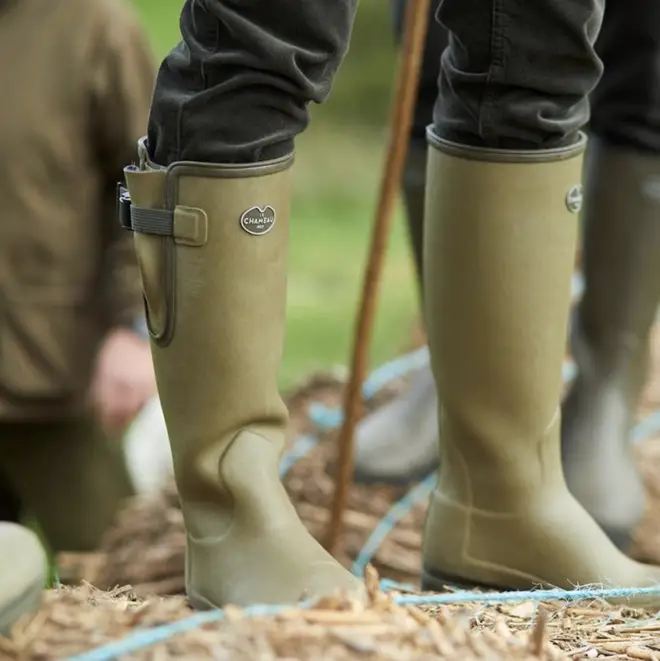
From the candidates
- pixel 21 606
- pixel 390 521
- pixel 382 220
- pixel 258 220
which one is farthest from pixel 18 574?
pixel 390 521

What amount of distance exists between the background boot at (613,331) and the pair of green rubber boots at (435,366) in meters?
0.34

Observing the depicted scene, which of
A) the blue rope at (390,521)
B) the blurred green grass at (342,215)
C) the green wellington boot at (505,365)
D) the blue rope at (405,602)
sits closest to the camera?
the blue rope at (405,602)

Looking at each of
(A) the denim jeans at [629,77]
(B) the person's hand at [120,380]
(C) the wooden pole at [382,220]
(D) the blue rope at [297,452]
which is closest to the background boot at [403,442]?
(D) the blue rope at [297,452]

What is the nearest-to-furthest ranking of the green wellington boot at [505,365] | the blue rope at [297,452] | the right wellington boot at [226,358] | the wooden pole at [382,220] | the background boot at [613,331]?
the right wellington boot at [226,358], the green wellington boot at [505,365], the wooden pole at [382,220], the background boot at [613,331], the blue rope at [297,452]

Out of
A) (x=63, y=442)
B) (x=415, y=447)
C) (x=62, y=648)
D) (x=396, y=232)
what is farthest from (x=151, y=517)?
(x=396, y=232)

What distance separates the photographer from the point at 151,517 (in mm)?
2104

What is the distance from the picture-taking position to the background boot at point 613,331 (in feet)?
5.60

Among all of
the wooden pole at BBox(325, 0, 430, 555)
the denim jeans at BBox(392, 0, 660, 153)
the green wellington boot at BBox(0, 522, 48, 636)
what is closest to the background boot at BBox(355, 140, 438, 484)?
the wooden pole at BBox(325, 0, 430, 555)

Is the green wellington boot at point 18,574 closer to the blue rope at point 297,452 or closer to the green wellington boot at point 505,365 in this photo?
the green wellington boot at point 505,365

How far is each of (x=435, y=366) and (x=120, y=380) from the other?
3.23 feet

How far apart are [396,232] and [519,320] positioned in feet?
10.3

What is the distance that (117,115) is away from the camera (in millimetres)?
2010

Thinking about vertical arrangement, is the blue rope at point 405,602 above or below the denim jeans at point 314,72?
below

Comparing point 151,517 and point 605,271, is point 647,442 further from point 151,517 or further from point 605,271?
point 151,517
